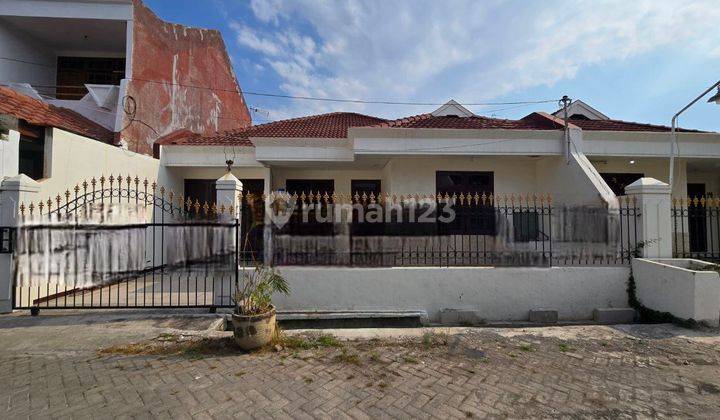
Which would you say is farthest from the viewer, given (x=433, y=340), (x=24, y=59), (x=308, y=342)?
(x=24, y=59)

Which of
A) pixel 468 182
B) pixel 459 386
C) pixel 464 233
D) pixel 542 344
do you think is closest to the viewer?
pixel 459 386

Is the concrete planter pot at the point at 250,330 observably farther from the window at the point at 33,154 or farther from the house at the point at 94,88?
the window at the point at 33,154

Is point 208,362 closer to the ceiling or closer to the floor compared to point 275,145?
closer to the floor

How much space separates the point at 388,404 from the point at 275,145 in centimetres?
817

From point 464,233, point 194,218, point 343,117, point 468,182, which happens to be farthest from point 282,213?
point 343,117

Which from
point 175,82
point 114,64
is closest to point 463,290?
point 175,82

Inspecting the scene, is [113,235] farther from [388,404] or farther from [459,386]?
[459,386]

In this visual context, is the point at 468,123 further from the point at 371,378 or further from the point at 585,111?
the point at 371,378

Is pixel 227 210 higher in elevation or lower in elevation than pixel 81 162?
lower

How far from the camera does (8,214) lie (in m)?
5.44

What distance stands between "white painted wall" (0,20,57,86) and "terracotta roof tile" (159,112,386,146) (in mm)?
5306

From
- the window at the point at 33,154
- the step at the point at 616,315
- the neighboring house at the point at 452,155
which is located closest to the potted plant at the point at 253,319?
the window at the point at 33,154

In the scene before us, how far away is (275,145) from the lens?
32.4ft

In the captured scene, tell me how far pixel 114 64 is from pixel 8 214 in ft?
34.2
